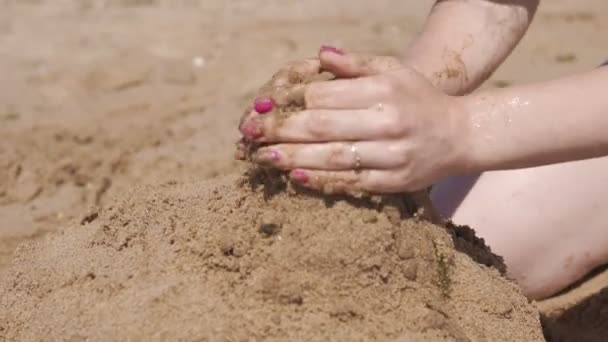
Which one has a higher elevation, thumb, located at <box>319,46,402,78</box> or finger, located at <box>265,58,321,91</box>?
thumb, located at <box>319,46,402,78</box>

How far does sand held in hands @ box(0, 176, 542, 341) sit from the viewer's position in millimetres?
1526

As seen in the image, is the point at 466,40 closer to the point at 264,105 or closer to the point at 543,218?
the point at 543,218

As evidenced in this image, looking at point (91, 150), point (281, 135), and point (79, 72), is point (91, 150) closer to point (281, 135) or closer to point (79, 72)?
point (79, 72)

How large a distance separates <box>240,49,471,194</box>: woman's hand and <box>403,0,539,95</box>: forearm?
0.48m

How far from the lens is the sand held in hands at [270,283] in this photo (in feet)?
5.01

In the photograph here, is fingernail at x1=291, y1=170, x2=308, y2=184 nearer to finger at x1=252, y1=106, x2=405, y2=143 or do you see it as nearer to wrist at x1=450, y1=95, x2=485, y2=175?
finger at x1=252, y1=106, x2=405, y2=143

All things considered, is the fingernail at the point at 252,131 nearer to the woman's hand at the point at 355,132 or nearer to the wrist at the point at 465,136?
the woman's hand at the point at 355,132

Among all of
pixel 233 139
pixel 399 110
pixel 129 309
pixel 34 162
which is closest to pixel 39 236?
pixel 34 162

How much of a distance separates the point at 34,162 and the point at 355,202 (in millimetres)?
1905

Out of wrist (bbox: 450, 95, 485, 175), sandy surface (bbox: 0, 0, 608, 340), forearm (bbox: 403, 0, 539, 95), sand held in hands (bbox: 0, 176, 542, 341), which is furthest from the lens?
sandy surface (bbox: 0, 0, 608, 340)

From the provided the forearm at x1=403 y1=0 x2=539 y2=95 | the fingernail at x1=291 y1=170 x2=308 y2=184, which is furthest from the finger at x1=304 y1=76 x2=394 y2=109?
the forearm at x1=403 y1=0 x2=539 y2=95

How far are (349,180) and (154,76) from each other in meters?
2.48

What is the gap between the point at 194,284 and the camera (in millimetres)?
1577

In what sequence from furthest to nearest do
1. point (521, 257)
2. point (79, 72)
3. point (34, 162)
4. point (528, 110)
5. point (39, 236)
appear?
point (79, 72) → point (34, 162) → point (39, 236) → point (521, 257) → point (528, 110)
